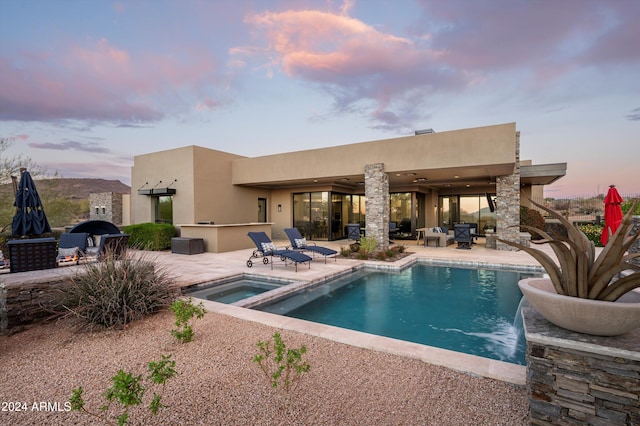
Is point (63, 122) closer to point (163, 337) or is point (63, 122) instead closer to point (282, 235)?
point (282, 235)

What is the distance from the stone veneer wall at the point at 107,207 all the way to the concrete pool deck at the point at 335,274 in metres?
13.1

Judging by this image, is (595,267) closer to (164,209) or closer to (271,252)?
(271,252)

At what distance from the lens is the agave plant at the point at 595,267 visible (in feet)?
6.46

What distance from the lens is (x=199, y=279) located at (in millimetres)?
6930

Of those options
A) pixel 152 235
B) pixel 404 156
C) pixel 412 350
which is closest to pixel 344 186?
pixel 404 156

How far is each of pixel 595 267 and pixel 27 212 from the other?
974cm

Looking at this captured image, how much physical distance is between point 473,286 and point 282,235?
11445 millimetres

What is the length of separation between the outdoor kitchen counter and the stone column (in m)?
5.39

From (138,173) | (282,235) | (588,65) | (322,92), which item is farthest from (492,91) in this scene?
(138,173)

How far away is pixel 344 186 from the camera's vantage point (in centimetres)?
1641

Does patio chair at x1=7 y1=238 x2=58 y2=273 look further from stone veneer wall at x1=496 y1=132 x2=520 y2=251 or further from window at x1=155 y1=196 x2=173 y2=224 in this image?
stone veneer wall at x1=496 y1=132 x2=520 y2=251

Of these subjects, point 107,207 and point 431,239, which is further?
point 107,207

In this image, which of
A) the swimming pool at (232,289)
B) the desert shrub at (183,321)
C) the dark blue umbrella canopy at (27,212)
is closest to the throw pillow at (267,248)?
the swimming pool at (232,289)

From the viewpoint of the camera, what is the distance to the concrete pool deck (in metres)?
2.95
